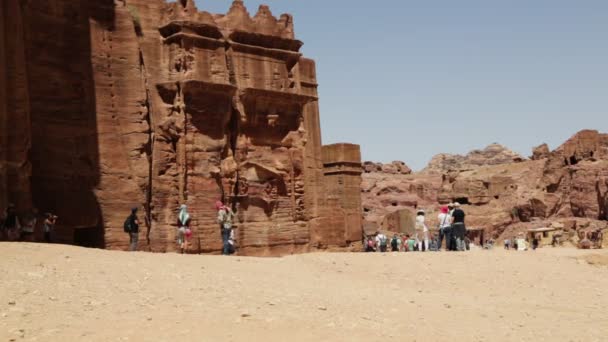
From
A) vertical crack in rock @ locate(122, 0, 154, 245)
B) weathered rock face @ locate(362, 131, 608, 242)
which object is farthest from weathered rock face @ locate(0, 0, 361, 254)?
weathered rock face @ locate(362, 131, 608, 242)

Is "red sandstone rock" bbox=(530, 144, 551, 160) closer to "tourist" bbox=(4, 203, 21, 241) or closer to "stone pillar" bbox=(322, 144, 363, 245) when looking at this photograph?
"stone pillar" bbox=(322, 144, 363, 245)

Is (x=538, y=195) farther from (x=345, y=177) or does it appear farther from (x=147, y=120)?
(x=147, y=120)

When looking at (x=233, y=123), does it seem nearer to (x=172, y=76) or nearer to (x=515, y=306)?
(x=172, y=76)

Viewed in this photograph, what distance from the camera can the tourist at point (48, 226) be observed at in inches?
680

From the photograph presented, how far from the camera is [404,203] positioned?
69000 millimetres

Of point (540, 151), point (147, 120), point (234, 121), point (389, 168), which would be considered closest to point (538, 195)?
point (540, 151)

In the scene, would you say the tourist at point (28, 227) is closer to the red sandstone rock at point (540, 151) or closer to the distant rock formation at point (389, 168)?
the red sandstone rock at point (540, 151)

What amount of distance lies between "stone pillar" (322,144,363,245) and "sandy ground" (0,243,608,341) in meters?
13.8

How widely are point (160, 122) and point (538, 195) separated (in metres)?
41.8

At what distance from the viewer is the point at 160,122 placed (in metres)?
Answer: 21.8

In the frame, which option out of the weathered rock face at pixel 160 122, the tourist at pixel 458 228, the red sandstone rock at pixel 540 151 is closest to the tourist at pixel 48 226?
the weathered rock face at pixel 160 122

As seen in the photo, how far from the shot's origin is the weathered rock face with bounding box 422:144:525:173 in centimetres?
10150

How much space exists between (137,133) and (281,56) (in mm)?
5885

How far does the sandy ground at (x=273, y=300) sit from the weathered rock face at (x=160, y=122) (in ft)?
16.8
